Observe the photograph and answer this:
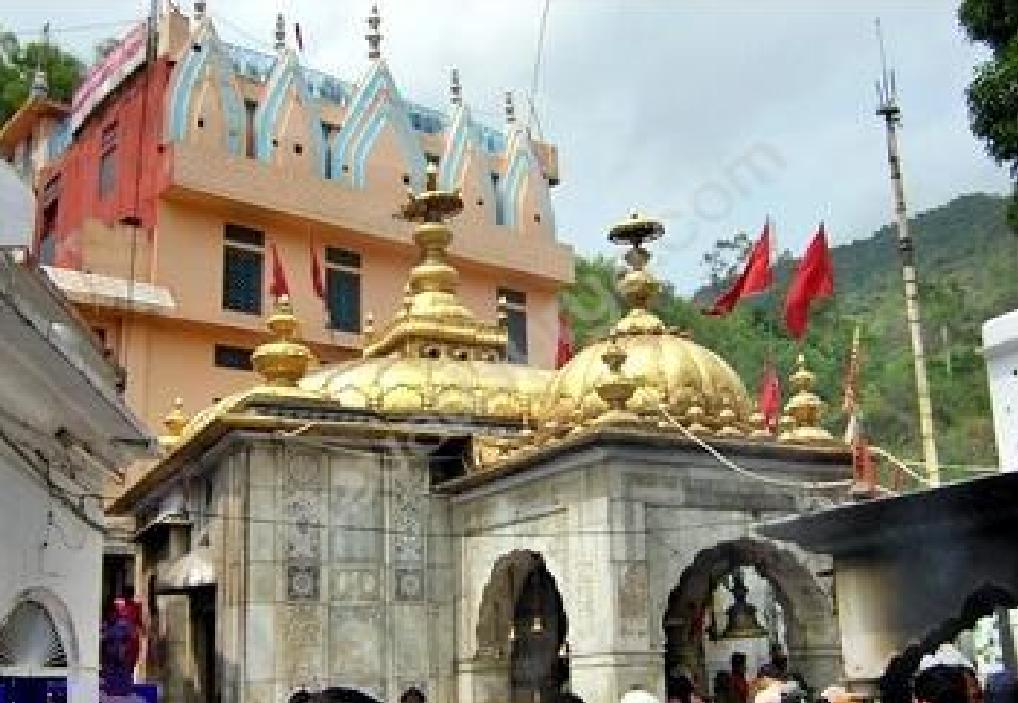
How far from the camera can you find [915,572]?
5.95 meters

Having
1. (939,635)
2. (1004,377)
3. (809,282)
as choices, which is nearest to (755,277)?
(809,282)

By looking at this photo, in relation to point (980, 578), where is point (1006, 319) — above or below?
above

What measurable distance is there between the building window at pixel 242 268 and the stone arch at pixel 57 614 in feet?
68.3

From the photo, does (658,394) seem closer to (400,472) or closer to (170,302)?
(400,472)

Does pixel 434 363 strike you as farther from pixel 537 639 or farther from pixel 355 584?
pixel 537 639

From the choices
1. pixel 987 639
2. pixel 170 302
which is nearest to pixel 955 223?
pixel 170 302

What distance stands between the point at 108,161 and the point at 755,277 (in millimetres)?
19783

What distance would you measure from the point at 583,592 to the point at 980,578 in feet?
25.2

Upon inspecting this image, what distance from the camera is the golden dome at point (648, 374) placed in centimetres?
1396

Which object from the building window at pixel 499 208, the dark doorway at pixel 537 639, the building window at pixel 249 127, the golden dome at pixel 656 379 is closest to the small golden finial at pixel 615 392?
the golden dome at pixel 656 379

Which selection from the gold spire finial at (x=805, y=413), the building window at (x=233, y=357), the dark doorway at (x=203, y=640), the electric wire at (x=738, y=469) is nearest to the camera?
the electric wire at (x=738, y=469)

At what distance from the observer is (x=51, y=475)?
848 centimetres

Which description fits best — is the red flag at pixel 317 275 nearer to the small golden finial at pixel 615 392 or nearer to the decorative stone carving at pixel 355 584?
the decorative stone carving at pixel 355 584

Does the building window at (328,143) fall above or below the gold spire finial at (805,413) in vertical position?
above
